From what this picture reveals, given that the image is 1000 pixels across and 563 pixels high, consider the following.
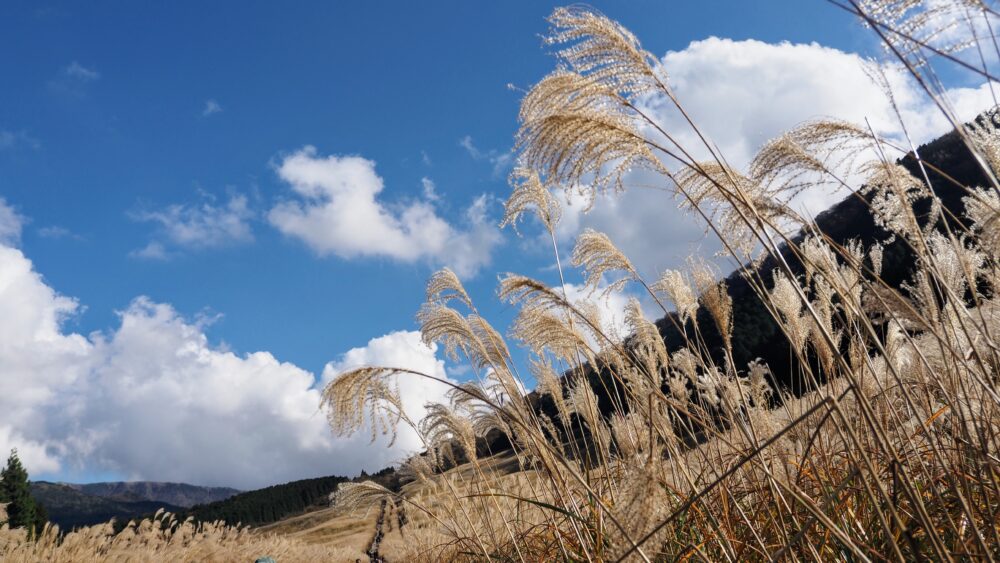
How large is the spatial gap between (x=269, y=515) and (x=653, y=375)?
73.6m

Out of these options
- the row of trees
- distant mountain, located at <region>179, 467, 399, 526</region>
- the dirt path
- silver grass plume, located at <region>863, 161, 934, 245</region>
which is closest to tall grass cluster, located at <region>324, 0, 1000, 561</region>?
silver grass plume, located at <region>863, 161, 934, 245</region>

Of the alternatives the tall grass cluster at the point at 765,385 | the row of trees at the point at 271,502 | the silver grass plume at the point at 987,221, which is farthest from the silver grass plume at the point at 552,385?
the row of trees at the point at 271,502

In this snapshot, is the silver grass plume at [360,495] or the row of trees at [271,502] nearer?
the silver grass plume at [360,495]

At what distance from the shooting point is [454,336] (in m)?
4.04

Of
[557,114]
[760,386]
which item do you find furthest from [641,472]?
[760,386]

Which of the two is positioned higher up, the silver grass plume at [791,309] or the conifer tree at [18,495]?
the conifer tree at [18,495]

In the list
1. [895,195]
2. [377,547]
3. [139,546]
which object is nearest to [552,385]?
[895,195]

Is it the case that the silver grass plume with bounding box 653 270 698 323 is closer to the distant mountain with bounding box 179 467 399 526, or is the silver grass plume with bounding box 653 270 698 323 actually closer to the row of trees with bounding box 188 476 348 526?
the distant mountain with bounding box 179 467 399 526

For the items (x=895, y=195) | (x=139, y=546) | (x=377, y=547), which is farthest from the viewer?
(x=377, y=547)

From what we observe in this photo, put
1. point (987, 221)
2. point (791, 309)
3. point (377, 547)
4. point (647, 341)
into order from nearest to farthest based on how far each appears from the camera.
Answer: point (987, 221) → point (791, 309) → point (647, 341) → point (377, 547)

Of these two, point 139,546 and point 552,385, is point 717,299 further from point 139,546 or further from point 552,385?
point 139,546

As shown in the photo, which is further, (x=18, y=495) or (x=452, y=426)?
(x=18, y=495)

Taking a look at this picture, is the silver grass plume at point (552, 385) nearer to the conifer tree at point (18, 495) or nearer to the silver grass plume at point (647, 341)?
the silver grass plume at point (647, 341)

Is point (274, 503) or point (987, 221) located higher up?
point (987, 221)
